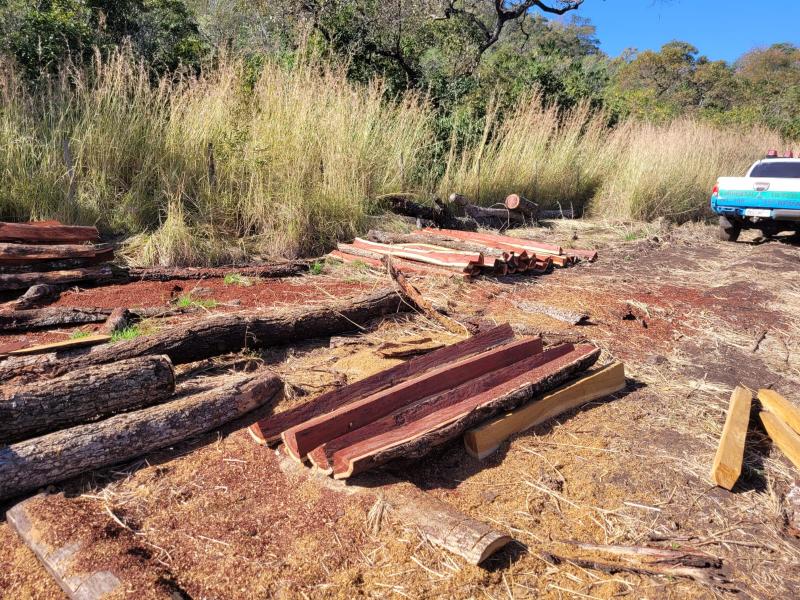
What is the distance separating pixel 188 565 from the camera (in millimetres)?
2299

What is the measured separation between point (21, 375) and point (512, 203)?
7.98 metres

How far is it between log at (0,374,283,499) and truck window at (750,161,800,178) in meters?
10.3

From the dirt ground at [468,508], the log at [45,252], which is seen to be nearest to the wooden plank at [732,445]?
the dirt ground at [468,508]

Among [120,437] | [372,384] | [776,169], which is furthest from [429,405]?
[776,169]

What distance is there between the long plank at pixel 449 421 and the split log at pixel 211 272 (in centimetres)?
333

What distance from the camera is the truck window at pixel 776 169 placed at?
1028 centimetres

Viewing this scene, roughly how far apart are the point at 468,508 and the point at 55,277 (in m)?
4.40

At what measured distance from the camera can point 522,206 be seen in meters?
10.3

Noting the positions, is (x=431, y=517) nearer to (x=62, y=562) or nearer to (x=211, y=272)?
(x=62, y=562)

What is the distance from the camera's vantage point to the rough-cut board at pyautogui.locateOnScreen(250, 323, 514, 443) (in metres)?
3.06

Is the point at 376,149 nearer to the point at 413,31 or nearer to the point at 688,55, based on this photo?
the point at 413,31

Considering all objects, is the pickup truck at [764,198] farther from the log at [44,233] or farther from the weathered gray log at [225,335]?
the log at [44,233]

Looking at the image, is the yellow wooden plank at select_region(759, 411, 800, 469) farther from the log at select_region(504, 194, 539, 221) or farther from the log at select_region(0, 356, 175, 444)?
the log at select_region(504, 194, 539, 221)

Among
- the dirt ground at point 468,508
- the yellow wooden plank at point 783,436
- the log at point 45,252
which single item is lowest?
the dirt ground at point 468,508
